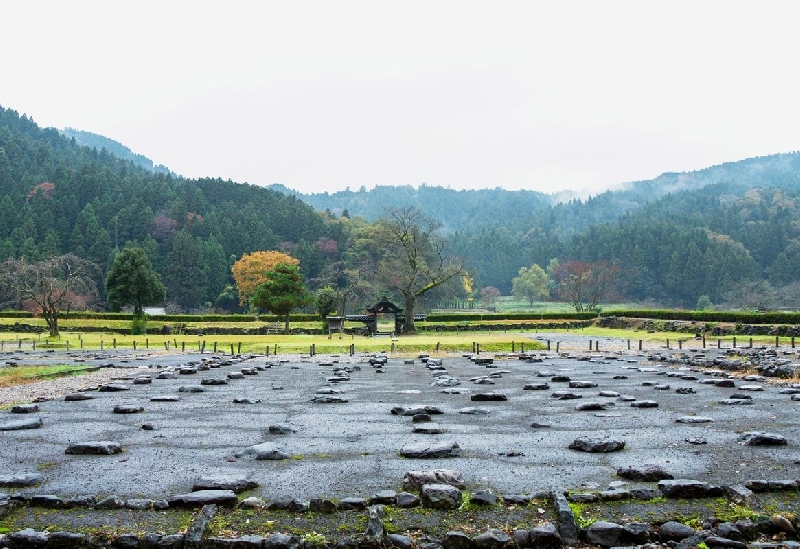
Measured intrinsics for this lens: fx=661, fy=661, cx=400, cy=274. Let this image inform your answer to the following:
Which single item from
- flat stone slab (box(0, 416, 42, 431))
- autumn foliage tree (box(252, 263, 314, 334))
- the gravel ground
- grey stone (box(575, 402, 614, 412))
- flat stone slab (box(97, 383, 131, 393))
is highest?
autumn foliage tree (box(252, 263, 314, 334))

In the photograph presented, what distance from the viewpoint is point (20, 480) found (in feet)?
23.5

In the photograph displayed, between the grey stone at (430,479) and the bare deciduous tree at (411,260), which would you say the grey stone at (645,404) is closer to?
the grey stone at (430,479)

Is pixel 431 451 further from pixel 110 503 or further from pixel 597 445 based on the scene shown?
pixel 110 503

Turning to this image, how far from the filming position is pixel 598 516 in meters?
6.09

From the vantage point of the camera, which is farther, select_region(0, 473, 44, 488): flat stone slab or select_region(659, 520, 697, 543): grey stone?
select_region(0, 473, 44, 488): flat stone slab

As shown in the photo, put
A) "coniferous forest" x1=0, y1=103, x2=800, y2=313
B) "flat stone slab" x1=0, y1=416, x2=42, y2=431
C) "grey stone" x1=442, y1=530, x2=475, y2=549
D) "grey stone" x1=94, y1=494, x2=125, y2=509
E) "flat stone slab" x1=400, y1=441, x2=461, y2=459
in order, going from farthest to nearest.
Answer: "coniferous forest" x1=0, y1=103, x2=800, y2=313 → "flat stone slab" x1=0, y1=416, x2=42, y2=431 → "flat stone slab" x1=400, y1=441, x2=461, y2=459 → "grey stone" x1=94, y1=494, x2=125, y2=509 → "grey stone" x1=442, y1=530, x2=475, y2=549

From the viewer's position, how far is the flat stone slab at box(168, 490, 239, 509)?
6.44 meters

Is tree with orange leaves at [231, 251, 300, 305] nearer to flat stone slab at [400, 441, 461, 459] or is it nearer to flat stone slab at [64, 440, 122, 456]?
flat stone slab at [64, 440, 122, 456]

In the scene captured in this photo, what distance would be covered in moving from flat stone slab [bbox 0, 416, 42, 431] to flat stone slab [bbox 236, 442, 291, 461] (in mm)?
4387

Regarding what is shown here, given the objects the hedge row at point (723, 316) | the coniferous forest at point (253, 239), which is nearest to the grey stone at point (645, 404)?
the hedge row at point (723, 316)

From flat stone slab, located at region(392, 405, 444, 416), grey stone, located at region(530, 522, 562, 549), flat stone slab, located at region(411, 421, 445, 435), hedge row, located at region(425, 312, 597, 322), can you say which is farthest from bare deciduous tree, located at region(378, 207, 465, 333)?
grey stone, located at region(530, 522, 562, 549)

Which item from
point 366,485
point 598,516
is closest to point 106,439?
point 366,485

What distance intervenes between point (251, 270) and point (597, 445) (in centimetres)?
8531

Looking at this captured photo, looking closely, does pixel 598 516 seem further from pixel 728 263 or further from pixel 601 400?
pixel 728 263
